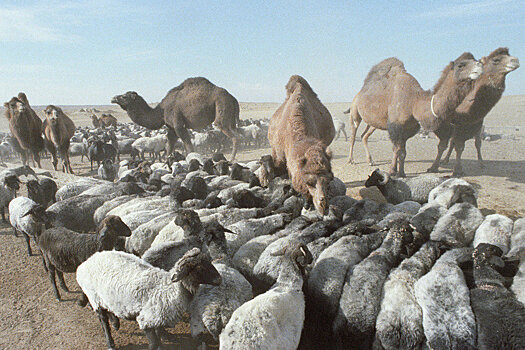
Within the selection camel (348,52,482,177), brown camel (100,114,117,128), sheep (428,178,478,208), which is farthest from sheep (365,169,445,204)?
brown camel (100,114,117,128)

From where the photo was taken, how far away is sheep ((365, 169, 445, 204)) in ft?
24.2

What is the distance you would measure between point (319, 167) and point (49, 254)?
404cm

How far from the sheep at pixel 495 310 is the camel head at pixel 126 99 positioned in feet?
45.4

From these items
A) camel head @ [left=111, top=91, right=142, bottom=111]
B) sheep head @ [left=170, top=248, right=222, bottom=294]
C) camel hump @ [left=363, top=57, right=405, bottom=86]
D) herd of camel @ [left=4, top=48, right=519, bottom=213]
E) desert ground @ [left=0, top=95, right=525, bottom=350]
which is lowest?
desert ground @ [left=0, top=95, right=525, bottom=350]

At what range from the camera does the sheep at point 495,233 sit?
15.5ft

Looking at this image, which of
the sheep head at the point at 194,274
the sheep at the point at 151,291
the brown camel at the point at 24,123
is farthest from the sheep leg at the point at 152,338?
the brown camel at the point at 24,123

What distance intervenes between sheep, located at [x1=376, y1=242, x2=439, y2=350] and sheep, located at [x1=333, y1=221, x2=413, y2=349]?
0.29ft

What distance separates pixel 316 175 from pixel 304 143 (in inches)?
37.6

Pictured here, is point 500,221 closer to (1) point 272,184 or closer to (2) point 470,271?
(2) point 470,271

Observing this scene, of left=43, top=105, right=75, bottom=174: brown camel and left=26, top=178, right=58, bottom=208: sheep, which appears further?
left=43, top=105, right=75, bottom=174: brown camel

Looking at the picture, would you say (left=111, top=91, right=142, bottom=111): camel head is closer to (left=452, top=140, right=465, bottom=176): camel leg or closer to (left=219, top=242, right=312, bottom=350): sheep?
(left=452, top=140, right=465, bottom=176): camel leg

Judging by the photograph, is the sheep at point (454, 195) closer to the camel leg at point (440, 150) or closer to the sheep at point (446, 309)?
the sheep at point (446, 309)

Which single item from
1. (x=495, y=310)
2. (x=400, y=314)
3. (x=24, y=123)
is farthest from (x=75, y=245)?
(x=24, y=123)

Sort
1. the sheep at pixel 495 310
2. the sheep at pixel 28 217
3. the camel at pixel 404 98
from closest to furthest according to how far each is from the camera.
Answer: the sheep at pixel 495 310 < the sheep at pixel 28 217 < the camel at pixel 404 98
